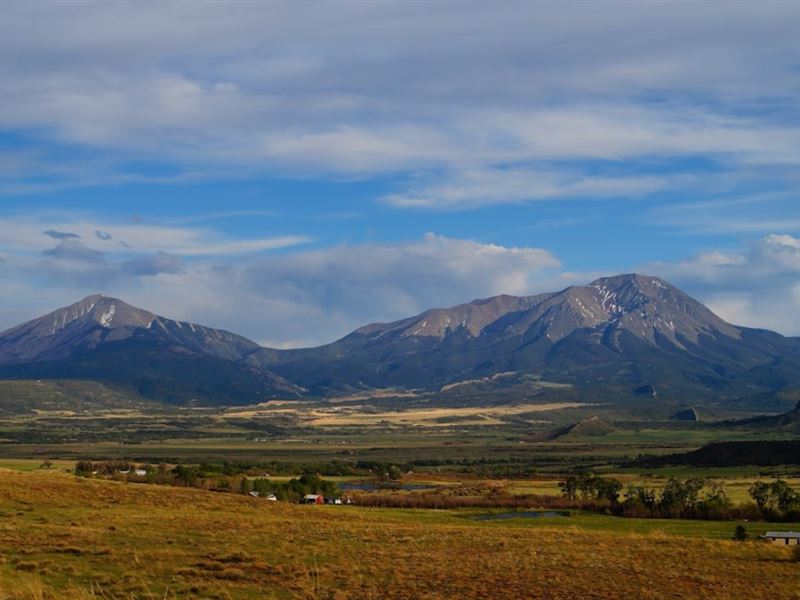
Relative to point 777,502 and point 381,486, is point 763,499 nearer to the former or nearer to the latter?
point 777,502

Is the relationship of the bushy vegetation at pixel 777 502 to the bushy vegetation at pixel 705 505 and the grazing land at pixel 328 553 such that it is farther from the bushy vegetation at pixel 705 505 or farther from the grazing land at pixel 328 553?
the grazing land at pixel 328 553

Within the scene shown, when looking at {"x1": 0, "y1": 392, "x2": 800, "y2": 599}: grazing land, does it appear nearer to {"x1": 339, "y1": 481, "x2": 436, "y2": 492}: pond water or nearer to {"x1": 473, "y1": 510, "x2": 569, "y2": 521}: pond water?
{"x1": 473, "y1": 510, "x2": 569, "y2": 521}: pond water

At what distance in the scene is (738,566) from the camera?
38.1m

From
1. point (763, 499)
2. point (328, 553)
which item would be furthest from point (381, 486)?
point (328, 553)

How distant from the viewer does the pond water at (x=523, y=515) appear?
70.1m

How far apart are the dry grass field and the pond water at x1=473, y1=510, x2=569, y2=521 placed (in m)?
15.9

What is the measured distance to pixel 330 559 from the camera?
3584cm

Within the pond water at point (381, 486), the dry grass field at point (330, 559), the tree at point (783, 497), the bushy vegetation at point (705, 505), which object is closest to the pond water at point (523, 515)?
the bushy vegetation at point (705, 505)

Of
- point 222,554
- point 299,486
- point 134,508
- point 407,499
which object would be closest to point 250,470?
point 299,486

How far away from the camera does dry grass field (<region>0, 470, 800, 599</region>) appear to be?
2959 cm

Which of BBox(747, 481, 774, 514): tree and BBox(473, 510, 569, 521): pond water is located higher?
BBox(747, 481, 774, 514): tree

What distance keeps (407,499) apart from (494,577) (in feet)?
170

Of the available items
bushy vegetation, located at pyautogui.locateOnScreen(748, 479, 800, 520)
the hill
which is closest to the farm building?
bushy vegetation, located at pyautogui.locateOnScreen(748, 479, 800, 520)

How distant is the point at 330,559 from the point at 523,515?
135 ft
